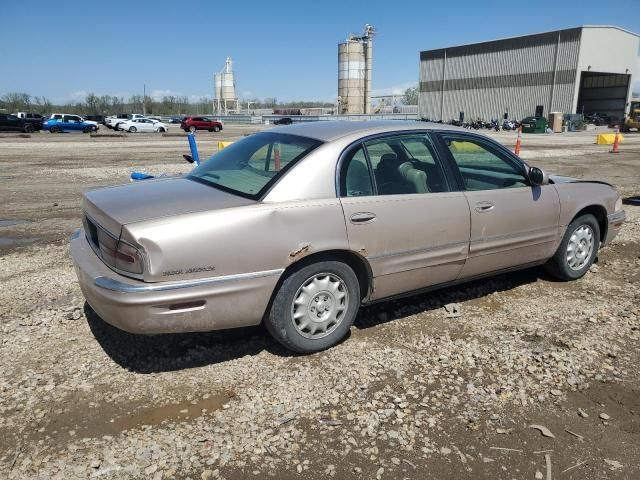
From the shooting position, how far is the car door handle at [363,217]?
3467mm

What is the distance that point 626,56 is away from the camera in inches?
2084

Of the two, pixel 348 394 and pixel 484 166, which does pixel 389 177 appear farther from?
pixel 348 394

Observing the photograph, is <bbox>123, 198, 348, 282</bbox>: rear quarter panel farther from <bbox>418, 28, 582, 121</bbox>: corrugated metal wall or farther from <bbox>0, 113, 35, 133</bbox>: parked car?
<bbox>418, 28, 582, 121</bbox>: corrugated metal wall

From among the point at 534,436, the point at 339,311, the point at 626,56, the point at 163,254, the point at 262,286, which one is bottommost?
the point at 534,436

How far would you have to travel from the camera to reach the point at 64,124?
39312mm

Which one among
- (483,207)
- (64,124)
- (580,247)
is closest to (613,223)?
(580,247)

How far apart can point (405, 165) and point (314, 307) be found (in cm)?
138

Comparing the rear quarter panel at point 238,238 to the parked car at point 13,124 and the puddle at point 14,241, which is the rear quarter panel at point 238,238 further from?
the parked car at point 13,124

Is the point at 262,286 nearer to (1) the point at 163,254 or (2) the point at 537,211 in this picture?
(1) the point at 163,254

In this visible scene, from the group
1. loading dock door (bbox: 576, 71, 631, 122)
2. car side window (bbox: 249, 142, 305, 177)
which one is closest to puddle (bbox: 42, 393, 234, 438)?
car side window (bbox: 249, 142, 305, 177)

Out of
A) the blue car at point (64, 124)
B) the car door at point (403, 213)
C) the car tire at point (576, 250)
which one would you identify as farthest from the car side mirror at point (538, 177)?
the blue car at point (64, 124)

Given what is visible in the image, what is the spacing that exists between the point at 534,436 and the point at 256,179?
7.63 ft

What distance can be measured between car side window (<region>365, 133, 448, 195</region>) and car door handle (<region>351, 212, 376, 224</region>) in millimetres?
216

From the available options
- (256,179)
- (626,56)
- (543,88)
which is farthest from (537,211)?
(626,56)
